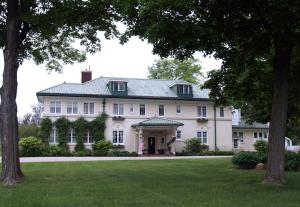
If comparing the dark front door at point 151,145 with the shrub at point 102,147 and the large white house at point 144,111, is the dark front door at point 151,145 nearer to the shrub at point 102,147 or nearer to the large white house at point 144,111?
the large white house at point 144,111

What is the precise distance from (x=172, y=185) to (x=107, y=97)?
34669mm

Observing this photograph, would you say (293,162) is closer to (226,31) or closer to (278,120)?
(278,120)

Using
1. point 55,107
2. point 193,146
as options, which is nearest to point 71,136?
point 55,107

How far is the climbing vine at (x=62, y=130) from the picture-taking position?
47.9 metres

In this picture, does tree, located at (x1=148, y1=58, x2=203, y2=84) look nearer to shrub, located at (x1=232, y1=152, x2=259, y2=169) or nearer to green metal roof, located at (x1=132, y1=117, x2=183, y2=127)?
green metal roof, located at (x1=132, y1=117, x2=183, y2=127)

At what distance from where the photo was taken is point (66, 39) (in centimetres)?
2388

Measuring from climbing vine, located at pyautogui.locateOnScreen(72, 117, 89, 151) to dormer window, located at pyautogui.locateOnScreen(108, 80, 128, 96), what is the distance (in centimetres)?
458

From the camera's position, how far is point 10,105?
1784 centimetres

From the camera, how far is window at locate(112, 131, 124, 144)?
50375 millimetres

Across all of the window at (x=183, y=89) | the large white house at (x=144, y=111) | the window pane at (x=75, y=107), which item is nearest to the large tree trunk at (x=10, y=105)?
the large white house at (x=144, y=111)

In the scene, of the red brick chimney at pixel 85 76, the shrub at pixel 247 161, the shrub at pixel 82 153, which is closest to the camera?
the shrub at pixel 247 161

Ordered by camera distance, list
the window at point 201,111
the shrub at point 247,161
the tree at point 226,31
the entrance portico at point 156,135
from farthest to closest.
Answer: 1. the window at point 201,111
2. the entrance portico at point 156,135
3. the shrub at point 247,161
4. the tree at point 226,31

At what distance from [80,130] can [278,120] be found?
34.6 metres

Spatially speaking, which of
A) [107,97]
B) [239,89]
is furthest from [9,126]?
[107,97]
